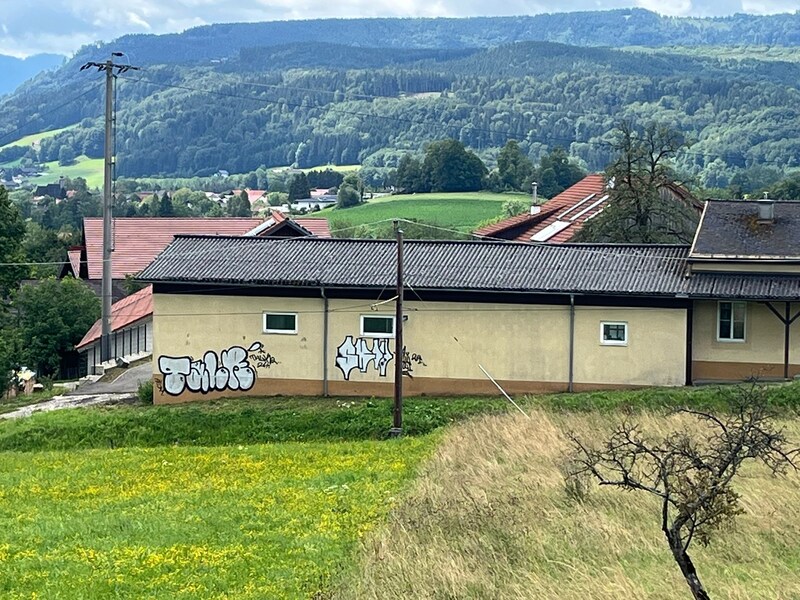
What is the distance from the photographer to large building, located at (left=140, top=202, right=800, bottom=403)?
1307 inches

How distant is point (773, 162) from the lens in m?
158

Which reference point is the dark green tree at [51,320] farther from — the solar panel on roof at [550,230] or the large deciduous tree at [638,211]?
the large deciduous tree at [638,211]

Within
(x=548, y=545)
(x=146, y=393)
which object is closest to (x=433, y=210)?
(x=146, y=393)

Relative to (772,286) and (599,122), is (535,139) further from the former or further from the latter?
(772,286)

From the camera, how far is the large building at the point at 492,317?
33.2 m

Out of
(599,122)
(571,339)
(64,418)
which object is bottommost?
(64,418)

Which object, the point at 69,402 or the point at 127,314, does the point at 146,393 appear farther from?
the point at 127,314

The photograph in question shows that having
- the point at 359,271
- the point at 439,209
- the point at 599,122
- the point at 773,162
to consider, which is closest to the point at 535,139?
the point at 599,122

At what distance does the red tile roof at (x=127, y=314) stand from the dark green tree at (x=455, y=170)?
6574 cm

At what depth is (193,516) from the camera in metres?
19.6

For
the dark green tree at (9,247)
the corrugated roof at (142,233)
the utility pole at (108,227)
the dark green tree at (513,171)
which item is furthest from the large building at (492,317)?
the dark green tree at (513,171)

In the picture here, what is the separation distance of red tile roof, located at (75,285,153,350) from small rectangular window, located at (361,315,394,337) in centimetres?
1460

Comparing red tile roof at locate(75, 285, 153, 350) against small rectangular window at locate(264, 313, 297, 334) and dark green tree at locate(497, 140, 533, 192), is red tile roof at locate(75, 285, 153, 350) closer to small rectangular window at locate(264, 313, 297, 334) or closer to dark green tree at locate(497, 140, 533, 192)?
small rectangular window at locate(264, 313, 297, 334)

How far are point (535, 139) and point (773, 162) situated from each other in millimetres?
44445
